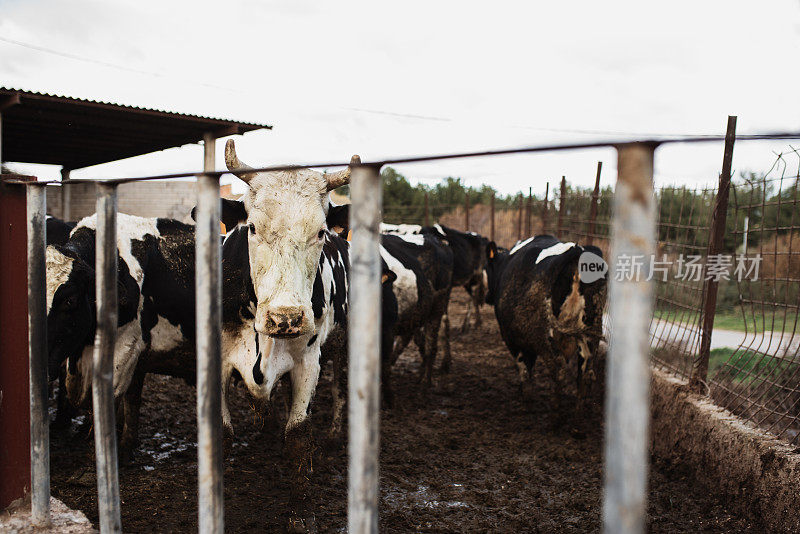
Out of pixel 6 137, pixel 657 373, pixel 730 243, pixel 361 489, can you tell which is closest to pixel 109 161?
pixel 6 137

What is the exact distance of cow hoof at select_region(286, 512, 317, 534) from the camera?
3.01 meters

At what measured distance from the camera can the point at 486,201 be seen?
875 inches

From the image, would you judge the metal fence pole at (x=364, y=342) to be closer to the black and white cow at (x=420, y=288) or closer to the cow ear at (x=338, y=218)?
the cow ear at (x=338, y=218)

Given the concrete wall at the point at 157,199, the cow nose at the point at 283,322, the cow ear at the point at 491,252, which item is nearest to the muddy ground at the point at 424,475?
the cow nose at the point at 283,322

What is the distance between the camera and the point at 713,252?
13.5 feet

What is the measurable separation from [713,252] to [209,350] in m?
3.69

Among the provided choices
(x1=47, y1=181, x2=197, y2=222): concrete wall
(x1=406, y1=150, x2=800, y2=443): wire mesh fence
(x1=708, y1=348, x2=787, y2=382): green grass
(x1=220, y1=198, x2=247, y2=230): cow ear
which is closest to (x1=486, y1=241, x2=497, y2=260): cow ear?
(x1=406, y1=150, x2=800, y2=443): wire mesh fence

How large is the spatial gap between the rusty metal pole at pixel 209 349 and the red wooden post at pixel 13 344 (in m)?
1.06

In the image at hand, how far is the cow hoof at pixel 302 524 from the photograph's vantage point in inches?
119

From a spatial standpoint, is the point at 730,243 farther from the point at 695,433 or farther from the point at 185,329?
the point at 185,329

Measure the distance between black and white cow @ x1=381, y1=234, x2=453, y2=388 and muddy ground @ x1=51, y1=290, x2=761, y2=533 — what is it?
80 centimetres

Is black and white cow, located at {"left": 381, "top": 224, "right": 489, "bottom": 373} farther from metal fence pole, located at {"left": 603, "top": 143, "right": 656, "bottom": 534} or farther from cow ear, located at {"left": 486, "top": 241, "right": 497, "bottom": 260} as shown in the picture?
metal fence pole, located at {"left": 603, "top": 143, "right": 656, "bottom": 534}

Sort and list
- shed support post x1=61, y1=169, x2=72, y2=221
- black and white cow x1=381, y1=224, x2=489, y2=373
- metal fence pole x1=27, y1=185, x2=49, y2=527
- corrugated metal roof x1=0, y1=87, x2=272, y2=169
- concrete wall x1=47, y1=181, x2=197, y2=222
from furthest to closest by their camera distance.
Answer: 1. concrete wall x1=47, y1=181, x2=197, y2=222
2. shed support post x1=61, y1=169, x2=72, y2=221
3. black and white cow x1=381, y1=224, x2=489, y2=373
4. corrugated metal roof x1=0, y1=87, x2=272, y2=169
5. metal fence pole x1=27, y1=185, x2=49, y2=527

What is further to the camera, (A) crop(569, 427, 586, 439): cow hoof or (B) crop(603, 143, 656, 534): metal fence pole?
(A) crop(569, 427, 586, 439): cow hoof
